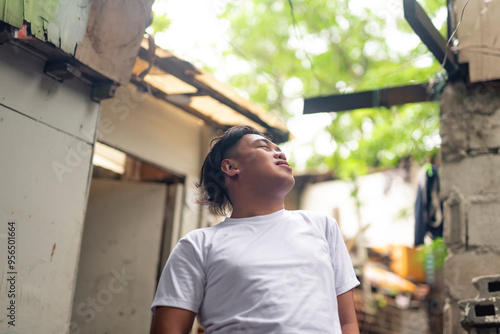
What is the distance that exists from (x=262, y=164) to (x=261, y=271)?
1.77 ft

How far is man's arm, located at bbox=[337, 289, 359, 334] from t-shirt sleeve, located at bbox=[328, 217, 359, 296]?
3cm

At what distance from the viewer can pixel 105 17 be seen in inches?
134

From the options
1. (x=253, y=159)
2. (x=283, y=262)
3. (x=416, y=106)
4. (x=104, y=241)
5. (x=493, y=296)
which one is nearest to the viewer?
(x=283, y=262)

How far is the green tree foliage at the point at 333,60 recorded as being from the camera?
430 inches

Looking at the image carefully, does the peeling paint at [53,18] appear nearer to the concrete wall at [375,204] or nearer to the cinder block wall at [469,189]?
the cinder block wall at [469,189]

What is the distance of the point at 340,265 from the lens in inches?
85.0

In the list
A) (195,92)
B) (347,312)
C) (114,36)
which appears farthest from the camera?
(195,92)

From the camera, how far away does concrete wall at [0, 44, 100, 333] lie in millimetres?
3012

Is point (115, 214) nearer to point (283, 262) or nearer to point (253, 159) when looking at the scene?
point (253, 159)

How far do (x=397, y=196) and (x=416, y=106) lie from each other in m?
4.03

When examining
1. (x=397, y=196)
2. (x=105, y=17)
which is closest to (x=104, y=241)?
(x=105, y=17)

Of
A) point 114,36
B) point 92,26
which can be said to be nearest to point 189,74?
point 114,36

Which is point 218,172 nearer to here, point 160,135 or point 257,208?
point 257,208

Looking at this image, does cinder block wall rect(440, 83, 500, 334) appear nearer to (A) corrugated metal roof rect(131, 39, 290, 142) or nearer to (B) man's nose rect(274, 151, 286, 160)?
(A) corrugated metal roof rect(131, 39, 290, 142)
